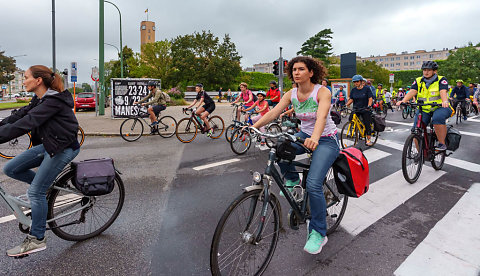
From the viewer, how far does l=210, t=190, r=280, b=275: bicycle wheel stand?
2256 mm

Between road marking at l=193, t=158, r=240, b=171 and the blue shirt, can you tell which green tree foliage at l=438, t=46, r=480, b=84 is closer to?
the blue shirt

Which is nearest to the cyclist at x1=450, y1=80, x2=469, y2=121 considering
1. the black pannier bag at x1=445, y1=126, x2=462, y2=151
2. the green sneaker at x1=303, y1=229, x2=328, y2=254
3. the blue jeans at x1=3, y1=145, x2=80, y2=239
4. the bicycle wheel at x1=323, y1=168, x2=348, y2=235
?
the black pannier bag at x1=445, y1=126, x2=462, y2=151

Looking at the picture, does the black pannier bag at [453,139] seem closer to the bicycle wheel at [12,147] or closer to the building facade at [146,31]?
the bicycle wheel at [12,147]

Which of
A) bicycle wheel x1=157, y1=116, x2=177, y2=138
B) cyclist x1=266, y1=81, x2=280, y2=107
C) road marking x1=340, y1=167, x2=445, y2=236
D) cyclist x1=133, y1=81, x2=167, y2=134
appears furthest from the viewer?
cyclist x1=266, y1=81, x2=280, y2=107

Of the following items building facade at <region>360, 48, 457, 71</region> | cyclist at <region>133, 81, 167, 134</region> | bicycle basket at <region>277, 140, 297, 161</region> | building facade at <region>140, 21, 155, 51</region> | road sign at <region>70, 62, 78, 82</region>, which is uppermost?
building facade at <region>140, 21, 155, 51</region>

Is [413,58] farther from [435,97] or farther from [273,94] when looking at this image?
[435,97]

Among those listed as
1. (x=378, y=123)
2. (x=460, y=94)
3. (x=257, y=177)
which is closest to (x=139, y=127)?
(x=378, y=123)

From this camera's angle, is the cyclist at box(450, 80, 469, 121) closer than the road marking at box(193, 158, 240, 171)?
No

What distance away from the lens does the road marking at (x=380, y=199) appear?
370 centimetres


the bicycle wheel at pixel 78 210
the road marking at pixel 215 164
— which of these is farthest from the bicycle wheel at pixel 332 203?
the road marking at pixel 215 164

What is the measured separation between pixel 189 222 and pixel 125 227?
0.72 meters

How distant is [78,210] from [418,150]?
16.9 feet

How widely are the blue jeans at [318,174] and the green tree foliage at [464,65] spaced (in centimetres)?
7491

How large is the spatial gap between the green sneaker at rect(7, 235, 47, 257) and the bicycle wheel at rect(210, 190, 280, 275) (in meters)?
1.72
